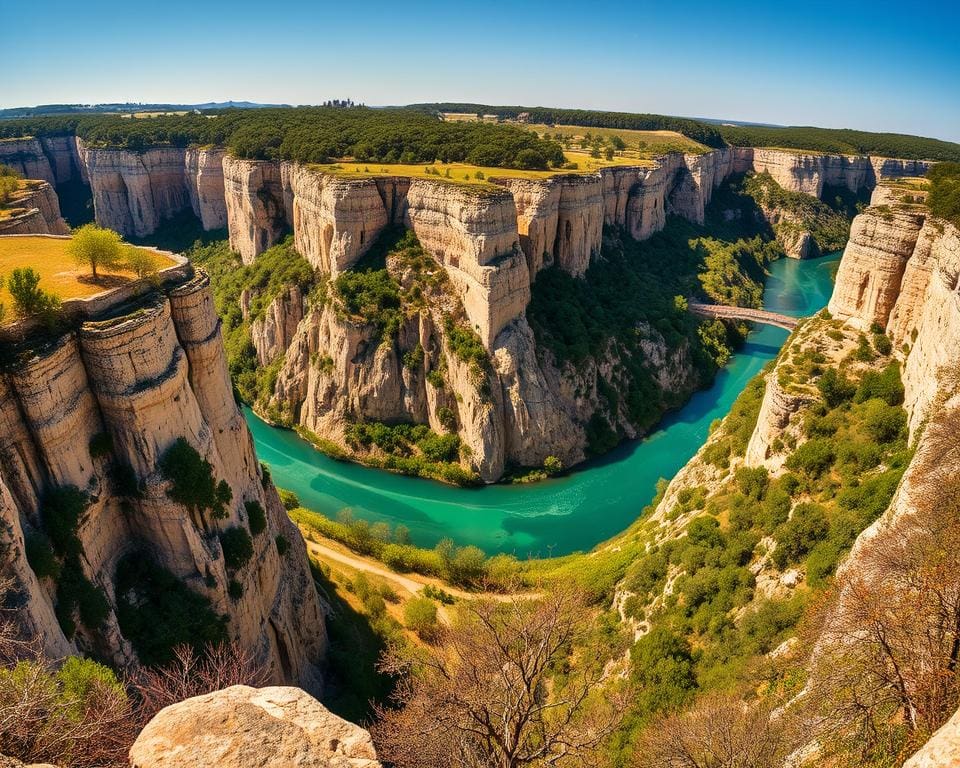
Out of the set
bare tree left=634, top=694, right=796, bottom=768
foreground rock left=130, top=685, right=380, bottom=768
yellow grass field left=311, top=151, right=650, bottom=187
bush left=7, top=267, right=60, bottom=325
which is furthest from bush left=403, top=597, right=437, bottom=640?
yellow grass field left=311, top=151, right=650, bottom=187

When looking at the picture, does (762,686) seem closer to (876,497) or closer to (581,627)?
(876,497)

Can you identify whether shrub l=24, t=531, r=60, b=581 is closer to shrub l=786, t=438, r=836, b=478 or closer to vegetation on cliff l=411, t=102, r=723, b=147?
shrub l=786, t=438, r=836, b=478

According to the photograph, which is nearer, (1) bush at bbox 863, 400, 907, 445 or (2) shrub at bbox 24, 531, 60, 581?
(2) shrub at bbox 24, 531, 60, 581

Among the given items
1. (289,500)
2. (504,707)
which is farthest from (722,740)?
(289,500)

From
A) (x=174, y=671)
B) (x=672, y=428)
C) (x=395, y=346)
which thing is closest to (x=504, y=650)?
(x=174, y=671)

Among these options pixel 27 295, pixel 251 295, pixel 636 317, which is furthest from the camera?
pixel 251 295

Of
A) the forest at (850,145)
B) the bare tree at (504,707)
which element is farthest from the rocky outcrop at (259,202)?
the forest at (850,145)

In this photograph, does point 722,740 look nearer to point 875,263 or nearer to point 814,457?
point 814,457
